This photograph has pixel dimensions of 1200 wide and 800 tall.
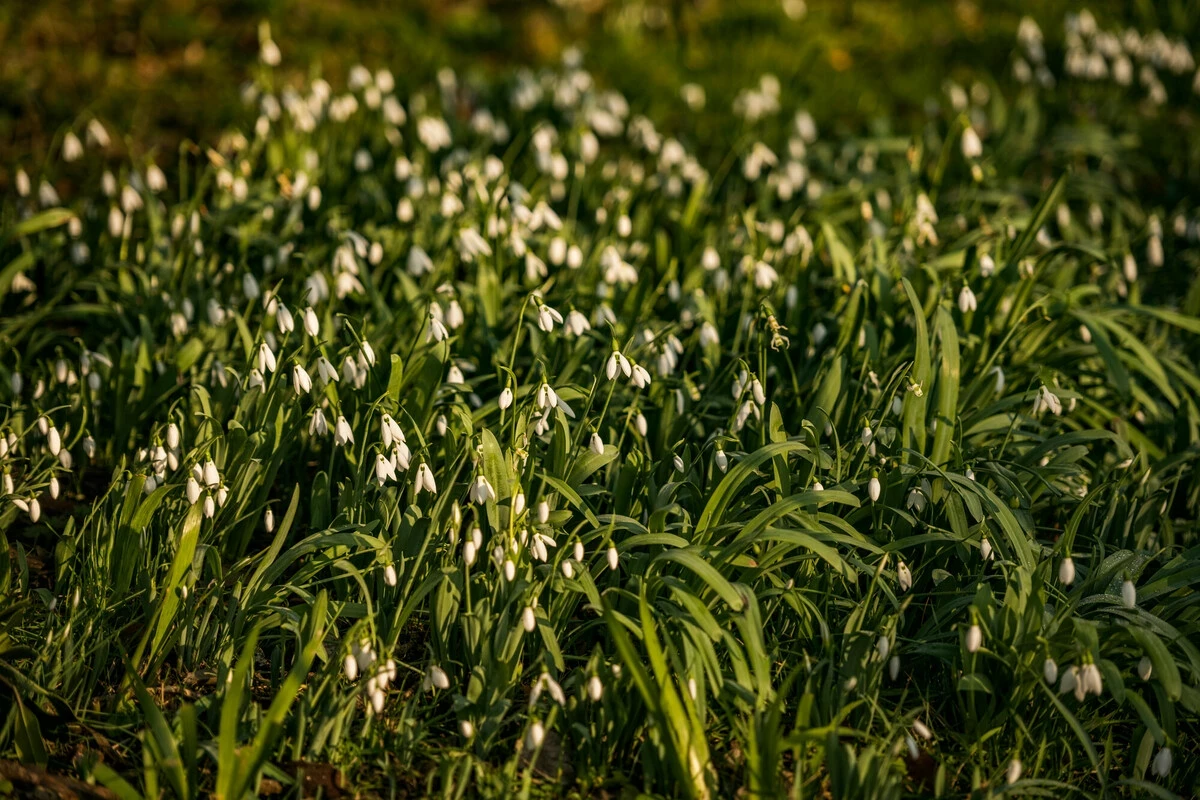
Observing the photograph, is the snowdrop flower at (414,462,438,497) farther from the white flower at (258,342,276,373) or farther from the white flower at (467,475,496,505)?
the white flower at (258,342,276,373)

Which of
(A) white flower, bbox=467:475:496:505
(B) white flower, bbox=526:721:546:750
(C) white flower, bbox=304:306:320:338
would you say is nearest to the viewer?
(B) white flower, bbox=526:721:546:750

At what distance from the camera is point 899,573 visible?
2637 millimetres

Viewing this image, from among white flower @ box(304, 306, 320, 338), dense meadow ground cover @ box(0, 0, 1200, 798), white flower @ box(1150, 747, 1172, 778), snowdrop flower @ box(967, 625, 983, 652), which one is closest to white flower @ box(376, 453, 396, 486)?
dense meadow ground cover @ box(0, 0, 1200, 798)

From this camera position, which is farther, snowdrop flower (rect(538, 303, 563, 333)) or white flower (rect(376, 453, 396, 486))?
snowdrop flower (rect(538, 303, 563, 333))

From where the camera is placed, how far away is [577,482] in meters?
2.96

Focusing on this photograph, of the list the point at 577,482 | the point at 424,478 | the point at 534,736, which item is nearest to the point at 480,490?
the point at 424,478

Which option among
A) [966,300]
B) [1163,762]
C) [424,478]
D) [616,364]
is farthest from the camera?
[966,300]

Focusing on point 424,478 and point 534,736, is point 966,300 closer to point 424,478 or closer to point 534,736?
point 424,478

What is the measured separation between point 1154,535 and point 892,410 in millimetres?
895

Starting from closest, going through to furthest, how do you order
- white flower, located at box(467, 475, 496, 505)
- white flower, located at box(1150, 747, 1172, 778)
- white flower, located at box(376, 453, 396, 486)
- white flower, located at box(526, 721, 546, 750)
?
1. white flower, located at box(526, 721, 546, 750)
2. white flower, located at box(1150, 747, 1172, 778)
3. white flower, located at box(467, 475, 496, 505)
4. white flower, located at box(376, 453, 396, 486)

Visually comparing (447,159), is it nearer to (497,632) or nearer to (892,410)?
(892,410)

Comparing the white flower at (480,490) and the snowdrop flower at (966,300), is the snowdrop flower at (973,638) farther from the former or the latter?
the snowdrop flower at (966,300)

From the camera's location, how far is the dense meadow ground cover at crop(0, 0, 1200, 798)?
2486 millimetres

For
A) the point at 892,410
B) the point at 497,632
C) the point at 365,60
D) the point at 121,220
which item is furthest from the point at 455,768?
the point at 365,60
